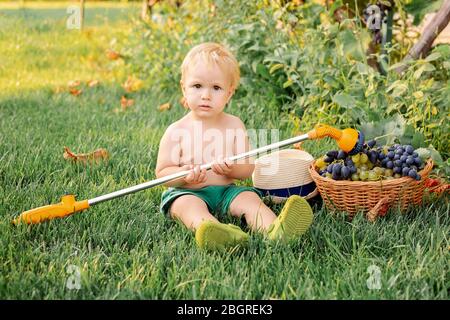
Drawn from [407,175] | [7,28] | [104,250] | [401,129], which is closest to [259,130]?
[401,129]

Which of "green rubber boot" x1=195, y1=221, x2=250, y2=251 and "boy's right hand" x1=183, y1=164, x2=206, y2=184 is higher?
"boy's right hand" x1=183, y1=164, x2=206, y2=184

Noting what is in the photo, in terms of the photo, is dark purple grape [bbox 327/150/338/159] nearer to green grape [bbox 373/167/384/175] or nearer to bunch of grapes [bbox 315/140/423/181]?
bunch of grapes [bbox 315/140/423/181]

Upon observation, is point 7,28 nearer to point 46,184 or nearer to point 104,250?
point 46,184

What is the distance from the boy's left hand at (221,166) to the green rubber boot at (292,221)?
310 mm

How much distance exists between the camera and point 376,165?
2.22 metres

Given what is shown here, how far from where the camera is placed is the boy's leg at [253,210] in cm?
211

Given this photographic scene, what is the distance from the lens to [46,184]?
7.88ft

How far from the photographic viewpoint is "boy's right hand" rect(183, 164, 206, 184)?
7.14ft

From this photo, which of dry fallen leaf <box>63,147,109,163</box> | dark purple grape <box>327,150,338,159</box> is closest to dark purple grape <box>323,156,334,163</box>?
dark purple grape <box>327,150,338,159</box>

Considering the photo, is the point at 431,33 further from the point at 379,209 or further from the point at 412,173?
the point at 379,209

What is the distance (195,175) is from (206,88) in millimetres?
321

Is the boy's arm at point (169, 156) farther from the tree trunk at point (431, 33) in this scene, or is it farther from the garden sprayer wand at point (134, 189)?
the tree trunk at point (431, 33)

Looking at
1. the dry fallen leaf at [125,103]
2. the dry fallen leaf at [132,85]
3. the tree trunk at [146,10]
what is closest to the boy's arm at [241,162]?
the dry fallen leaf at [125,103]

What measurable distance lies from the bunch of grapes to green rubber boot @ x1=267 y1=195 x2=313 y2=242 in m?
0.29
